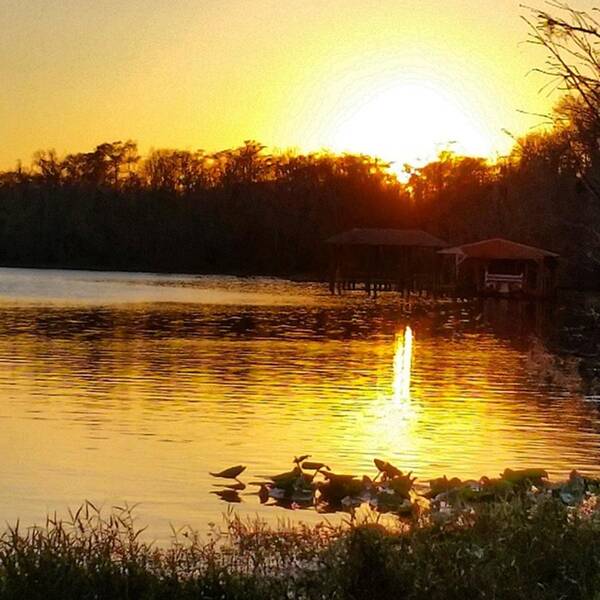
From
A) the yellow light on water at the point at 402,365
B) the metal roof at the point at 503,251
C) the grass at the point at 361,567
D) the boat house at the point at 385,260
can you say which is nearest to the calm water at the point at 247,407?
the yellow light on water at the point at 402,365

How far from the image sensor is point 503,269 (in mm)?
72125

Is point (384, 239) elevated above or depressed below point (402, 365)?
above

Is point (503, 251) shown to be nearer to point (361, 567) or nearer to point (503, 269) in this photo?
point (503, 269)

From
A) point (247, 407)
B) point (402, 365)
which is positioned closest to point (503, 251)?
point (402, 365)

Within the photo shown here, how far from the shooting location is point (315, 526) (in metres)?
11.0

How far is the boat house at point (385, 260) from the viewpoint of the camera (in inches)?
2849

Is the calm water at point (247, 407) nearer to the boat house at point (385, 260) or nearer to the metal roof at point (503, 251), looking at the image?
the metal roof at point (503, 251)

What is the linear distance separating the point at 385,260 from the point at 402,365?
60.6 m

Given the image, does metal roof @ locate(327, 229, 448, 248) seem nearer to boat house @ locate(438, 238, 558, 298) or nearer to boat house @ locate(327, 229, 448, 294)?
boat house @ locate(327, 229, 448, 294)

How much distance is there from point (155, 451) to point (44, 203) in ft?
315

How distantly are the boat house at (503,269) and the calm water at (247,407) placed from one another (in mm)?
24962

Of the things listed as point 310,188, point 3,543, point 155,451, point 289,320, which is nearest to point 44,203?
point 310,188

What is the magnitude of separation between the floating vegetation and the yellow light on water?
9.33 meters

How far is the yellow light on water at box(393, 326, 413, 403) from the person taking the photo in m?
23.6
